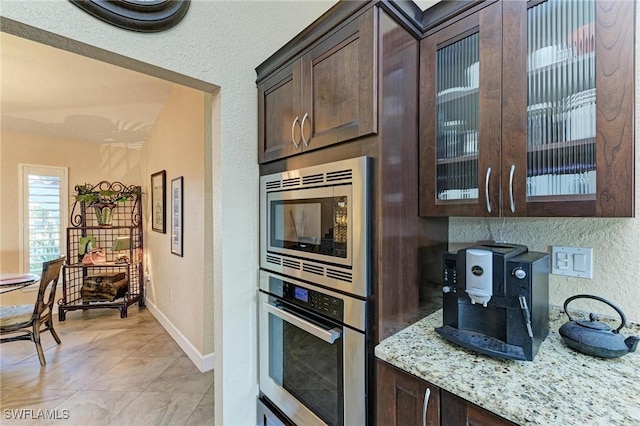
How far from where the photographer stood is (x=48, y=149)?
430cm

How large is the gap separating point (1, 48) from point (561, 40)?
3616 mm

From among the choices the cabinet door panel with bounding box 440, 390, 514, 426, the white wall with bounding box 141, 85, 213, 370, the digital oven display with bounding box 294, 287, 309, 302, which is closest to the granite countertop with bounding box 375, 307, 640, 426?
the cabinet door panel with bounding box 440, 390, 514, 426

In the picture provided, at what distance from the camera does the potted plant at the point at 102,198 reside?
4.17 m

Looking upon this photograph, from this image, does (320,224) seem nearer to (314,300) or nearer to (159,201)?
(314,300)

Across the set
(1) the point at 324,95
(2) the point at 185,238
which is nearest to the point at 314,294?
(1) the point at 324,95

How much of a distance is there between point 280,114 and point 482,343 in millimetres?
1347

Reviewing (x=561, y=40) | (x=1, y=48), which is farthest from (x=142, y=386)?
(x=561, y=40)

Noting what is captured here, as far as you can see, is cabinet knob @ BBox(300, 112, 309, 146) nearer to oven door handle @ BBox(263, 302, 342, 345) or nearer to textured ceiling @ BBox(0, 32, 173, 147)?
oven door handle @ BBox(263, 302, 342, 345)

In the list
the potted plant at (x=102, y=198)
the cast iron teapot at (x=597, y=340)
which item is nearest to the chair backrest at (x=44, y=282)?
the potted plant at (x=102, y=198)

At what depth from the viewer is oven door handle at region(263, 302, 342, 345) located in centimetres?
119

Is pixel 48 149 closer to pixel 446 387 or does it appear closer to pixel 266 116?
pixel 266 116

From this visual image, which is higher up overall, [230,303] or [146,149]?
[146,149]

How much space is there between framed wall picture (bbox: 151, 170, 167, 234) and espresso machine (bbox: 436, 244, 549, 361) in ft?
11.2

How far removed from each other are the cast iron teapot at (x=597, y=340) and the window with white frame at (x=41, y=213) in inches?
225
